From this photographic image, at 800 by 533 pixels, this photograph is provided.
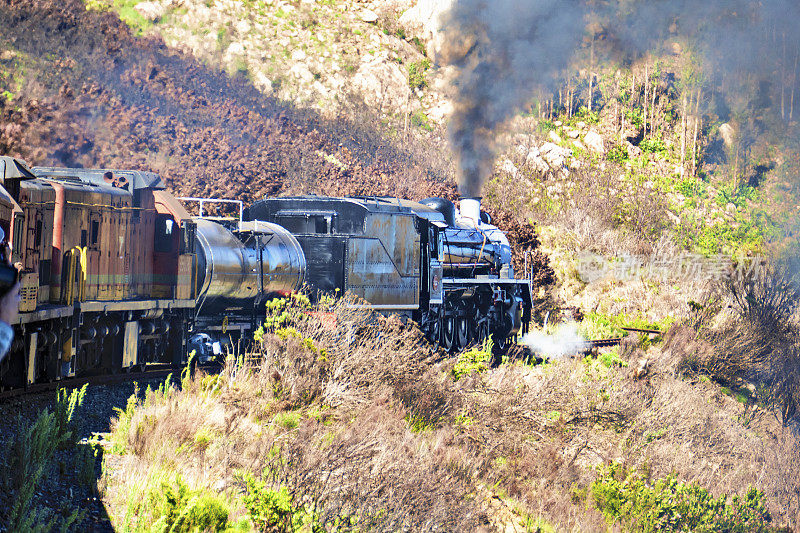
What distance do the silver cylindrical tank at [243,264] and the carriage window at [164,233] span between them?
397 mm

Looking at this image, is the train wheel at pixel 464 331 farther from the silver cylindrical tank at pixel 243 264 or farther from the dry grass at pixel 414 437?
the silver cylindrical tank at pixel 243 264

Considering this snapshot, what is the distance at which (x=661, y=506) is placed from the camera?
10836 mm

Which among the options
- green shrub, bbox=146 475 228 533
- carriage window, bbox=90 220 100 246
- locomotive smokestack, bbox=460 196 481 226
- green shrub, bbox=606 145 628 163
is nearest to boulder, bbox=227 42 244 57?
green shrub, bbox=606 145 628 163

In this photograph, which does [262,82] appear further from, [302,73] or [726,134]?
[726,134]

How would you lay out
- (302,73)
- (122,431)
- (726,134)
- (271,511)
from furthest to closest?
(302,73) < (726,134) < (122,431) < (271,511)

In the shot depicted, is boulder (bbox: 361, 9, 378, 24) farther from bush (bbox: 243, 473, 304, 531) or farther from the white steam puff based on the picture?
bush (bbox: 243, 473, 304, 531)

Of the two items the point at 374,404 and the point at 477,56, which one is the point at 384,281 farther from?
the point at 477,56

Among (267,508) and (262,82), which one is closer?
(267,508)

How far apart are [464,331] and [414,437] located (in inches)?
340

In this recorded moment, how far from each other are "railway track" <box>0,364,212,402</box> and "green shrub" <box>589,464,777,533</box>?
19.4ft

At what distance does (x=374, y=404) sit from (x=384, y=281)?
15.8 feet

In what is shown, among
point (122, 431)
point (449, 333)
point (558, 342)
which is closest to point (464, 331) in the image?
point (449, 333)

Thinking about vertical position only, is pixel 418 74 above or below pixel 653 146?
above

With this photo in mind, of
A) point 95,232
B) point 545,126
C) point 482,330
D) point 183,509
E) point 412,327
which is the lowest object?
point 183,509
